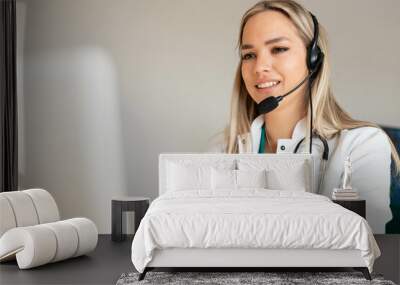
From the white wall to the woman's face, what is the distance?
0.66ft

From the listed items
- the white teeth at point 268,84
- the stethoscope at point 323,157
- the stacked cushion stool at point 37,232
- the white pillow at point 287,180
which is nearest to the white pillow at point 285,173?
the white pillow at point 287,180

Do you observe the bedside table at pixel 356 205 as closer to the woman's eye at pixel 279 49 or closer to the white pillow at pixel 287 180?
the white pillow at pixel 287 180

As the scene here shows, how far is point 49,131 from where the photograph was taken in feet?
21.8

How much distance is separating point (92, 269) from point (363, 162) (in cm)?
296

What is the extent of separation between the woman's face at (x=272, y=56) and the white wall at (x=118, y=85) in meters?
0.20

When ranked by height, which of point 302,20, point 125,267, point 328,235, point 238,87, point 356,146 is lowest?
point 125,267

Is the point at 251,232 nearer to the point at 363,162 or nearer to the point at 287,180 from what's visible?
the point at 287,180

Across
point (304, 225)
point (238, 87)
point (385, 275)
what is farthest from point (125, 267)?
point (238, 87)

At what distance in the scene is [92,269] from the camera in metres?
4.96

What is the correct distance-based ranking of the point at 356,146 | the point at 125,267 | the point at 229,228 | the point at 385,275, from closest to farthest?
the point at 229,228
the point at 385,275
the point at 125,267
the point at 356,146

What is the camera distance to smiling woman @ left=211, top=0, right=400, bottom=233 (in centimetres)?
643

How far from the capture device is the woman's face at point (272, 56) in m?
6.40

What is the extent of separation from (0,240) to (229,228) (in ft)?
5.95

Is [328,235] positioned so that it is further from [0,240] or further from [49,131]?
[49,131]
